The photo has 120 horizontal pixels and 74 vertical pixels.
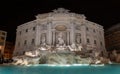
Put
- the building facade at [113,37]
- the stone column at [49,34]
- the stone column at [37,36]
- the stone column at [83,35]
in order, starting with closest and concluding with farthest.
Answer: the stone column at [49,34], the stone column at [37,36], the stone column at [83,35], the building facade at [113,37]

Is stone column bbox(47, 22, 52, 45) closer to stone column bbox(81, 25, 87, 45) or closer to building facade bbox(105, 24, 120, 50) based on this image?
stone column bbox(81, 25, 87, 45)

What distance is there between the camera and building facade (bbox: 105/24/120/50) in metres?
53.0

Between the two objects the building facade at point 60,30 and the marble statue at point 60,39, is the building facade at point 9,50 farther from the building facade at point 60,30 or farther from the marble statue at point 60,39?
the marble statue at point 60,39

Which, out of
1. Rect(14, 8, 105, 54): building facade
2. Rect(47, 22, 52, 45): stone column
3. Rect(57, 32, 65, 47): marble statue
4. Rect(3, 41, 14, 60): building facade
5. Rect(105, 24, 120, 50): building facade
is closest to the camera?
Rect(57, 32, 65, 47): marble statue

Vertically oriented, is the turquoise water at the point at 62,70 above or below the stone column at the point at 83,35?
below

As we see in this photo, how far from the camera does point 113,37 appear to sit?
5503 cm

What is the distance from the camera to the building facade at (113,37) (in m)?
53.0

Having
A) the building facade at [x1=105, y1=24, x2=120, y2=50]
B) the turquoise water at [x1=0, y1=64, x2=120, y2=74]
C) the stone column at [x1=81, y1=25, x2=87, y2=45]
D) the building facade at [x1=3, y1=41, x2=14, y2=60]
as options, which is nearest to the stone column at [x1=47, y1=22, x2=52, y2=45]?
the stone column at [x1=81, y1=25, x2=87, y2=45]

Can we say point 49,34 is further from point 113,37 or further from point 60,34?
point 113,37

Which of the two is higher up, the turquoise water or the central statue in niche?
the central statue in niche

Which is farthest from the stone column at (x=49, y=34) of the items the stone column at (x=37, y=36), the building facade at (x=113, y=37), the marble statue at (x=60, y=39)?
the building facade at (x=113, y=37)

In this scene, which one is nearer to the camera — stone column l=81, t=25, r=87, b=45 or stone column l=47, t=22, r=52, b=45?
stone column l=47, t=22, r=52, b=45

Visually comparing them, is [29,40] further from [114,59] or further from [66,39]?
[114,59]

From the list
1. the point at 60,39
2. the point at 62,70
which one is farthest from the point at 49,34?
the point at 62,70
